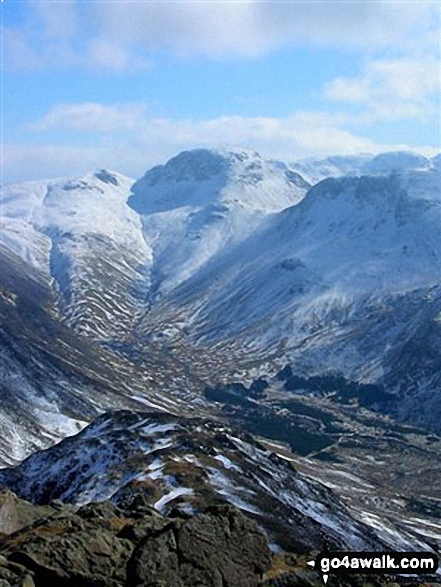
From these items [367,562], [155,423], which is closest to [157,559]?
[367,562]

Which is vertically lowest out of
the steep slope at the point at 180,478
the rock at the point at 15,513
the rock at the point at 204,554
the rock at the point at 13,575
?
the steep slope at the point at 180,478

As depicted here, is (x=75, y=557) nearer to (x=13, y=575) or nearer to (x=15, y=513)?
(x=13, y=575)

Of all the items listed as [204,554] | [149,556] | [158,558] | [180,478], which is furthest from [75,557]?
[180,478]

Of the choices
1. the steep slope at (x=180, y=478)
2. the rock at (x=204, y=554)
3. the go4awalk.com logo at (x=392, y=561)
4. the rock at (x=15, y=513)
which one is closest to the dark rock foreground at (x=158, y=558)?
the rock at (x=204, y=554)

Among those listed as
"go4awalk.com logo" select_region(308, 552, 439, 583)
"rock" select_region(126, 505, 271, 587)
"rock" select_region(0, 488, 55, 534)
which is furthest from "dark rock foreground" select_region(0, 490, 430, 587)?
"rock" select_region(0, 488, 55, 534)

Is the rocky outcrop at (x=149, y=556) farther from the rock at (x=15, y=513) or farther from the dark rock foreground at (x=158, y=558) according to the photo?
the rock at (x=15, y=513)

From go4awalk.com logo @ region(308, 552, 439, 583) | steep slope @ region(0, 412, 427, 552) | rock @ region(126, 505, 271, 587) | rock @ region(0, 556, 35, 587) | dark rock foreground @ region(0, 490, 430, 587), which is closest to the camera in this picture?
go4awalk.com logo @ region(308, 552, 439, 583)

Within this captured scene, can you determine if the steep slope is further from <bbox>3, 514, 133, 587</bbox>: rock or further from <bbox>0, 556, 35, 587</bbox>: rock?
<bbox>0, 556, 35, 587</bbox>: rock
